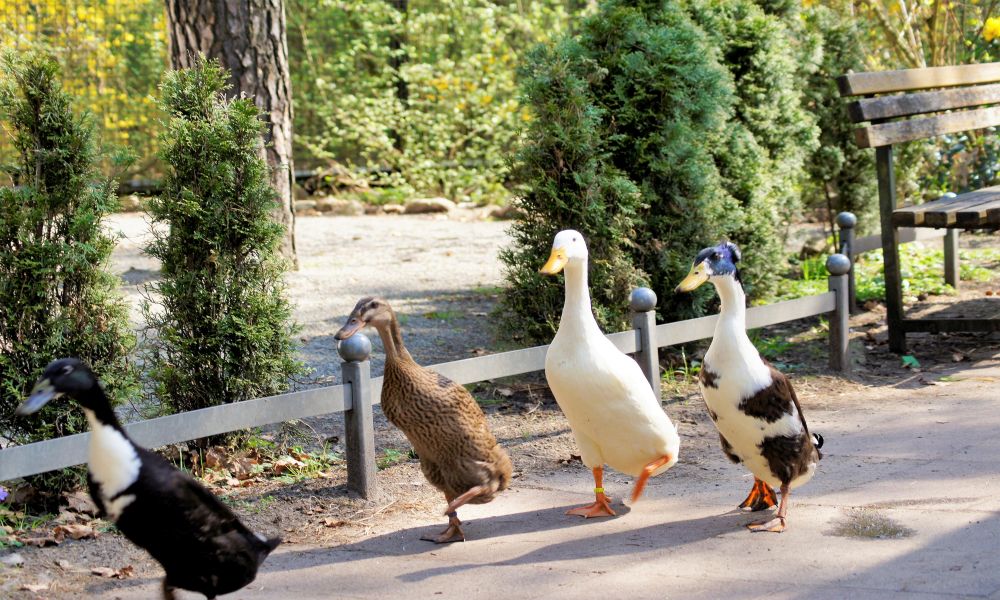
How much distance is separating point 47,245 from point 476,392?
10.8ft

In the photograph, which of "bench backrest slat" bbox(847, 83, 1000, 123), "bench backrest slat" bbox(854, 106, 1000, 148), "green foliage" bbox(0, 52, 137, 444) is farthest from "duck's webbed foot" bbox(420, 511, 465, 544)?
"bench backrest slat" bbox(847, 83, 1000, 123)

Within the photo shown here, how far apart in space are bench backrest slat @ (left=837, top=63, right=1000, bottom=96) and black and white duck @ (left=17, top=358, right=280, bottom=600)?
5.84m

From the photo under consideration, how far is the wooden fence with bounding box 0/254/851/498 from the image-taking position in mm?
4289

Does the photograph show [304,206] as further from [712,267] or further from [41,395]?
[41,395]

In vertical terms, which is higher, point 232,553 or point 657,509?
point 232,553

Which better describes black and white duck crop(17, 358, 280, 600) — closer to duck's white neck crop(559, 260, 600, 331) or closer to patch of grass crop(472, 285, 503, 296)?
duck's white neck crop(559, 260, 600, 331)

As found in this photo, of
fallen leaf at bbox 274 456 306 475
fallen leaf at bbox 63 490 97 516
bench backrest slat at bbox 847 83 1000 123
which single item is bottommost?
fallen leaf at bbox 274 456 306 475

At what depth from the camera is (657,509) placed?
5.05 meters

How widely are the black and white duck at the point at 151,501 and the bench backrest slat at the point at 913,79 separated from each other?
5.84 m

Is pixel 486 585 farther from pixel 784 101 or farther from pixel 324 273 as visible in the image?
pixel 324 273

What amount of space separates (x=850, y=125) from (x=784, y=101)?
66.7 inches

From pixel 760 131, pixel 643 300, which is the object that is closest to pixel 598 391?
pixel 643 300

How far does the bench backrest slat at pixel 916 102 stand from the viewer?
7477 mm

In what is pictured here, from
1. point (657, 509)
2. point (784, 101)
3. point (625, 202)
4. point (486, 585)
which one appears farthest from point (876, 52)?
point (486, 585)
